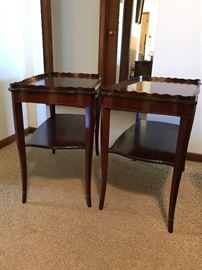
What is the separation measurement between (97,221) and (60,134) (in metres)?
0.56

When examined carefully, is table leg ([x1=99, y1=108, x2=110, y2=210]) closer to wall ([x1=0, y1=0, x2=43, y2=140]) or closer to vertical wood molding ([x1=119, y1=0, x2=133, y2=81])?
wall ([x1=0, y1=0, x2=43, y2=140])

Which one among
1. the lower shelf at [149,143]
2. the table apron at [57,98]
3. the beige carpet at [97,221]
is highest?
the table apron at [57,98]

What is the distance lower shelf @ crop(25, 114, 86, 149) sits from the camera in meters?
1.44

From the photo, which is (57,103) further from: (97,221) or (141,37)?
(141,37)

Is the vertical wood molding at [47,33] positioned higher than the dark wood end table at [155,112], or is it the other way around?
the vertical wood molding at [47,33]

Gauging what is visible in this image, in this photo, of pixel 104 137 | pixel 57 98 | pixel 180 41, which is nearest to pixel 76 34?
pixel 180 41

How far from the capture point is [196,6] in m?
1.72

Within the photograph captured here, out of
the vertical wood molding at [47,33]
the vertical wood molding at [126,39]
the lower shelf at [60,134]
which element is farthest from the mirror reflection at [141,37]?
the lower shelf at [60,134]

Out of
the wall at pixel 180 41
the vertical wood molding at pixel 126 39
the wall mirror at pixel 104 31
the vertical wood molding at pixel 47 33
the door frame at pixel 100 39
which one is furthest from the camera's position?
the vertical wood molding at pixel 126 39

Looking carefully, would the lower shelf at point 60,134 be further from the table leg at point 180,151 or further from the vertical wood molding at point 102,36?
the vertical wood molding at point 102,36

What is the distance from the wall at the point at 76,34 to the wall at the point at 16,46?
134 centimetres

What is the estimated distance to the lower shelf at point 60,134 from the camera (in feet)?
4.71

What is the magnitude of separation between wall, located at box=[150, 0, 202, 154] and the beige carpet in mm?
699

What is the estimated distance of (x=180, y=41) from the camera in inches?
71.8
